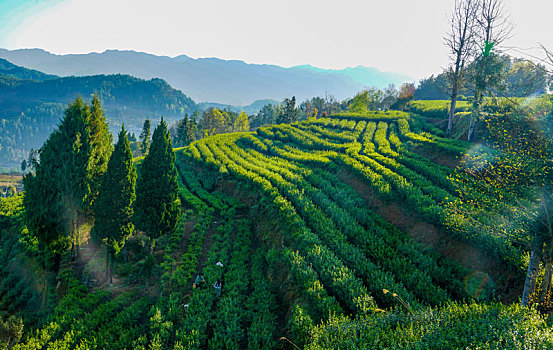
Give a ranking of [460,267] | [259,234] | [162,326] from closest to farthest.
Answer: [162,326] → [460,267] → [259,234]

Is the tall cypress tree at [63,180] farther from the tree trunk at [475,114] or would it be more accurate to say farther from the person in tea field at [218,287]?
the tree trunk at [475,114]

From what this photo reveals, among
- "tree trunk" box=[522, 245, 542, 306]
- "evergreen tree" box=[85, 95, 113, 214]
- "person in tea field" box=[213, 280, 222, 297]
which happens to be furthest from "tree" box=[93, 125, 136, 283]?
"tree trunk" box=[522, 245, 542, 306]

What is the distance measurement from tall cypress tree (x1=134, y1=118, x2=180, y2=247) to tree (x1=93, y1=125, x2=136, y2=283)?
2.94ft

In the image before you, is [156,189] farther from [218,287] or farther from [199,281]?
[218,287]

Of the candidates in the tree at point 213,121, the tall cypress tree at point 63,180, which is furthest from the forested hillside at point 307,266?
the tree at point 213,121

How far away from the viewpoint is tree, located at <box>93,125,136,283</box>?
16.6 metres

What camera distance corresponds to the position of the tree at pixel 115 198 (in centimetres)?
1658

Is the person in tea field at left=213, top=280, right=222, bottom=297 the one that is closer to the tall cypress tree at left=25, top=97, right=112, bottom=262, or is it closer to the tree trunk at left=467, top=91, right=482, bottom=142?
the tall cypress tree at left=25, top=97, right=112, bottom=262

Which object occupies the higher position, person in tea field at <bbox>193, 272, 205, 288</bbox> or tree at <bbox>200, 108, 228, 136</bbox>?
tree at <bbox>200, 108, 228, 136</bbox>

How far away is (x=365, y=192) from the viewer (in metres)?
23.3

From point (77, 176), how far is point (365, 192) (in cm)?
2102

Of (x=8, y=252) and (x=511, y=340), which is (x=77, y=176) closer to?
(x=8, y=252)

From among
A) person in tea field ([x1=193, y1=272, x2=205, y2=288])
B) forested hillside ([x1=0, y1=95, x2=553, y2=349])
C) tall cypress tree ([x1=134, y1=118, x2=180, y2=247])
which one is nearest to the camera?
forested hillside ([x1=0, y1=95, x2=553, y2=349])

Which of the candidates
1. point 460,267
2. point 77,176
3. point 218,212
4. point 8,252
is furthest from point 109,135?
point 460,267
